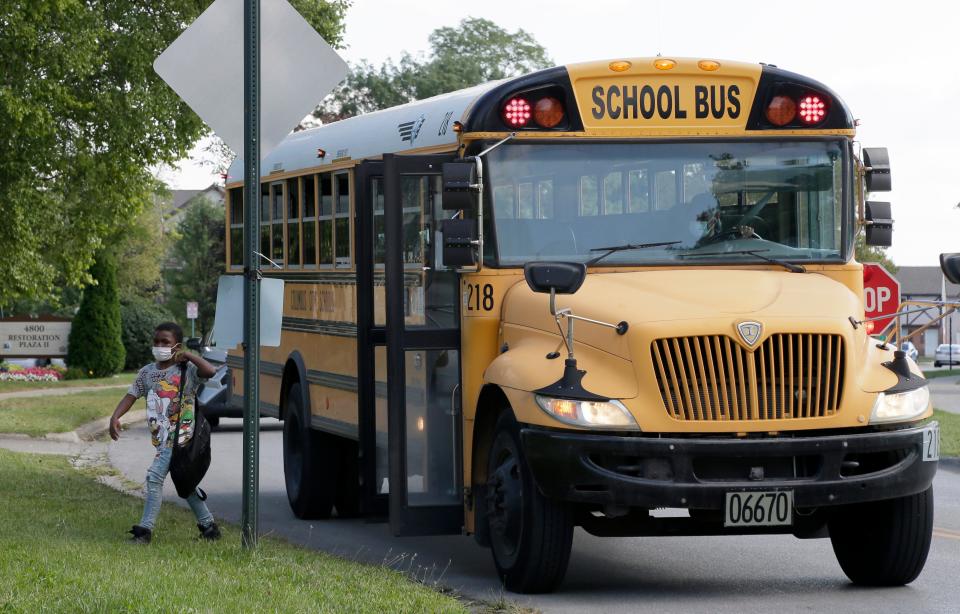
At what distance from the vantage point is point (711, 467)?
810 centimetres

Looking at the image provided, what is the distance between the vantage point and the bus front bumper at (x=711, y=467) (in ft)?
26.1

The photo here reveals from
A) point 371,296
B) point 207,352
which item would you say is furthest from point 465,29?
point 371,296

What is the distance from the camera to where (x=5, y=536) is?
10.2 metres

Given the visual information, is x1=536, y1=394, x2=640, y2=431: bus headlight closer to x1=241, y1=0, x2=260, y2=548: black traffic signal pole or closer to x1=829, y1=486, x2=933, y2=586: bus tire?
x1=829, y1=486, x2=933, y2=586: bus tire

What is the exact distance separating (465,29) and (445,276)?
66.8 m

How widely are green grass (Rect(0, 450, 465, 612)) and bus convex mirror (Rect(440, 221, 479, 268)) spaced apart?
1682 millimetres

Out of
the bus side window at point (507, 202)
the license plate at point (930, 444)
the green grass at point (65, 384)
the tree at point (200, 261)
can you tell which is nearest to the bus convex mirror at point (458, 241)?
the bus side window at point (507, 202)

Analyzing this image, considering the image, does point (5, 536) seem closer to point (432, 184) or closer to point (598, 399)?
point (432, 184)

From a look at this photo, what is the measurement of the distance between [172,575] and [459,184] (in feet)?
7.96

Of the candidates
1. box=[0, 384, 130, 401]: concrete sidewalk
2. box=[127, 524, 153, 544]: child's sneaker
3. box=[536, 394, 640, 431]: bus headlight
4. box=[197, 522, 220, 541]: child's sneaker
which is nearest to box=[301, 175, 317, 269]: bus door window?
box=[197, 522, 220, 541]: child's sneaker

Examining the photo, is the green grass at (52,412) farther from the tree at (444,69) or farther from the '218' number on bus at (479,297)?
the tree at (444,69)

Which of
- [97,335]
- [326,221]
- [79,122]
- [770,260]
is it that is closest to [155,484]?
[326,221]

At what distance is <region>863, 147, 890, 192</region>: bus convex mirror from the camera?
9.32 metres

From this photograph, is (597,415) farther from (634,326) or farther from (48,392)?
(48,392)
